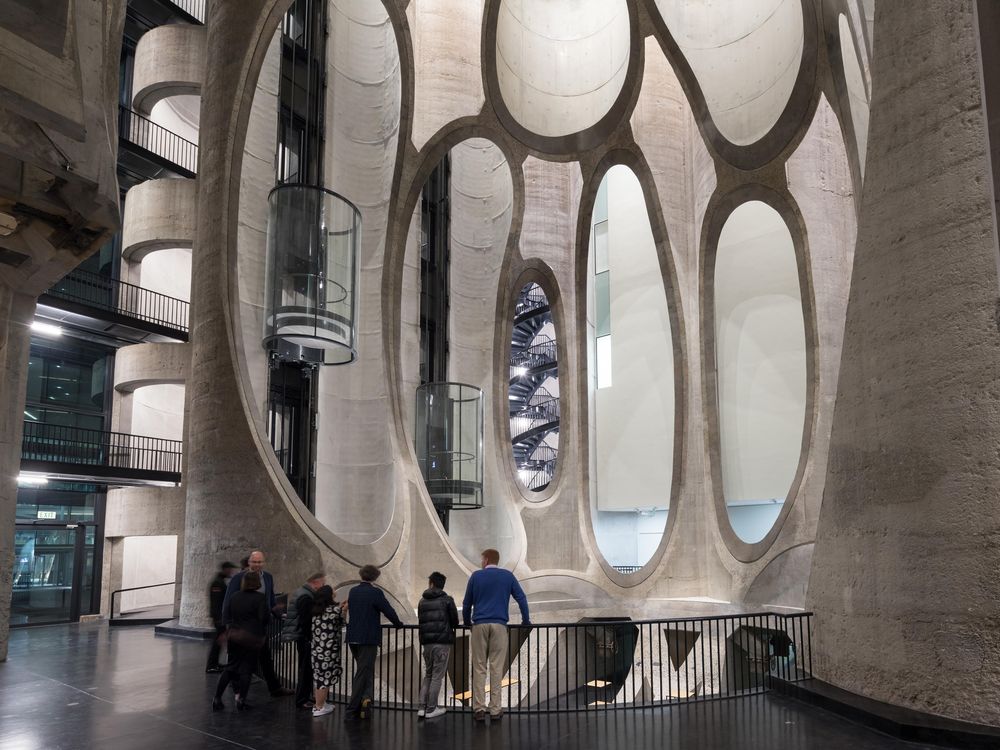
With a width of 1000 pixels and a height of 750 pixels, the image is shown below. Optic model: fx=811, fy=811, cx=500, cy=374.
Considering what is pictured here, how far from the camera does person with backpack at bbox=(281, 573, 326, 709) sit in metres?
8.49

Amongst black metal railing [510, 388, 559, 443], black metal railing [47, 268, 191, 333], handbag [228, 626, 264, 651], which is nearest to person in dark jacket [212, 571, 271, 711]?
handbag [228, 626, 264, 651]

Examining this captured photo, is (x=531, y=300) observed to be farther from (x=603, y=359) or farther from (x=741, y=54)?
(x=741, y=54)

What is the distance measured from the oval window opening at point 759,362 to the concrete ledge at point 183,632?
13.1 m

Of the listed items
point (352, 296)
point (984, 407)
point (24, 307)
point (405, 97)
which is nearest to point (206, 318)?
point (352, 296)

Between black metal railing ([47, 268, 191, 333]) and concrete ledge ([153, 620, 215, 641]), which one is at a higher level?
black metal railing ([47, 268, 191, 333])

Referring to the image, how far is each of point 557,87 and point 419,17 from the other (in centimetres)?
420

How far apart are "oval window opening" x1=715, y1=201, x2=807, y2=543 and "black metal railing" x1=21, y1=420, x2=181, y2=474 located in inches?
Result: 603

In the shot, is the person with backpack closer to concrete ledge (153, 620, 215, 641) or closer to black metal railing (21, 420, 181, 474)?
concrete ledge (153, 620, 215, 641)

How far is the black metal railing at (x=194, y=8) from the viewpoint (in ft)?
80.5

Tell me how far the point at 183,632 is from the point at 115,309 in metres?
9.70

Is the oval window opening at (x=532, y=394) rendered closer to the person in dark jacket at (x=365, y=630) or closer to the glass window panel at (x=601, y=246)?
the glass window panel at (x=601, y=246)

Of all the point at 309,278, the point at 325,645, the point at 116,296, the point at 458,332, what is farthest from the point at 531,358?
the point at 325,645

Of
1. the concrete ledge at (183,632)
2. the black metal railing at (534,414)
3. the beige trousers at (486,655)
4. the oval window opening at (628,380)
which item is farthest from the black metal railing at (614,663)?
the black metal railing at (534,414)

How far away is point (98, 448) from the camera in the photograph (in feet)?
71.6
